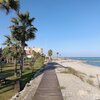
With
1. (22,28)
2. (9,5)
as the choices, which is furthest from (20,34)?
(9,5)

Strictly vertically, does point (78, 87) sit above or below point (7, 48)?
below

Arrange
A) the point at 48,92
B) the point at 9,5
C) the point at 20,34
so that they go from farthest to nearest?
the point at 20,34 → the point at 9,5 → the point at 48,92

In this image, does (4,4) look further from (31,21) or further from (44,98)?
(31,21)

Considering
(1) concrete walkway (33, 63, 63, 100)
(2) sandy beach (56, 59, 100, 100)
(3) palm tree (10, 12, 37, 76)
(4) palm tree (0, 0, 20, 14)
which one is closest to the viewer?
(1) concrete walkway (33, 63, 63, 100)

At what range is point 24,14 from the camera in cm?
3170

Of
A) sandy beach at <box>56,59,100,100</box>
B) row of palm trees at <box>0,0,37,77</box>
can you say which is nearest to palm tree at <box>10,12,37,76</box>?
row of palm trees at <box>0,0,37,77</box>

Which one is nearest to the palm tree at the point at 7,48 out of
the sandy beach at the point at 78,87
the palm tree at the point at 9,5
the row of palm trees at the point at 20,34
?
the row of palm trees at the point at 20,34

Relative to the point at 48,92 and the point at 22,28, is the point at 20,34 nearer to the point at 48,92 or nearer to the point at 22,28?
the point at 22,28

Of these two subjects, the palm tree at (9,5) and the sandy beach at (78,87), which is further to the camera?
the palm tree at (9,5)

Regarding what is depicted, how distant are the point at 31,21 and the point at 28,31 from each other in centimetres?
160

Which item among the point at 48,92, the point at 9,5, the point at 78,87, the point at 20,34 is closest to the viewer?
the point at 48,92

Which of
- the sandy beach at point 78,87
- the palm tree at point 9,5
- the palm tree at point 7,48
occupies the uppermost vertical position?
the palm tree at point 9,5

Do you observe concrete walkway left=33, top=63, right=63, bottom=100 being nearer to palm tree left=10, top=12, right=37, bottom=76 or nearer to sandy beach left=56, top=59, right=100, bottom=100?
sandy beach left=56, top=59, right=100, bottom=100

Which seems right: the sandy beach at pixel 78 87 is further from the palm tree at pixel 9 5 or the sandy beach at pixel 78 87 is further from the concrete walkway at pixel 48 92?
the palm tree at pixel 9 5
